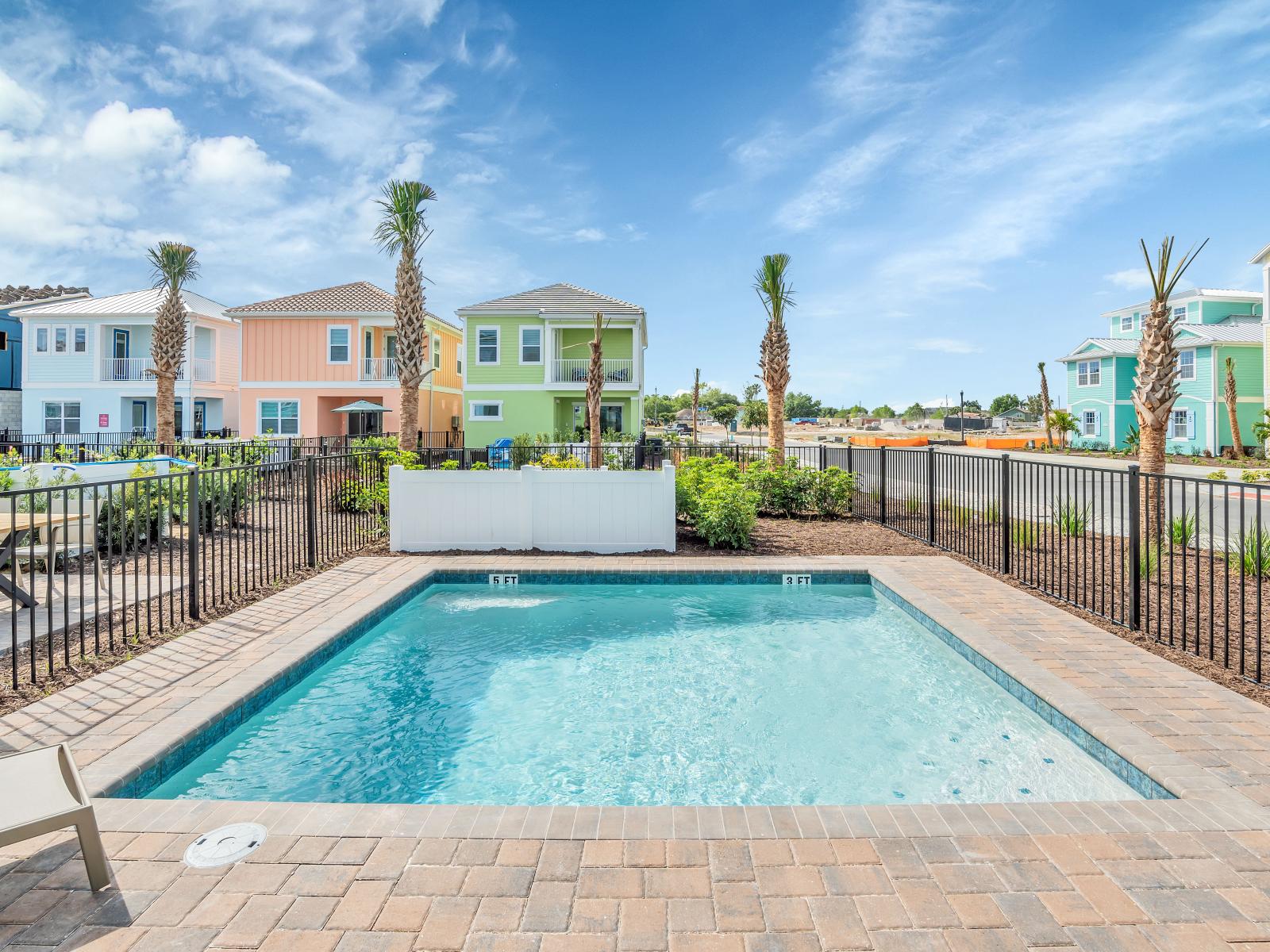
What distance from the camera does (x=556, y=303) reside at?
27.3m

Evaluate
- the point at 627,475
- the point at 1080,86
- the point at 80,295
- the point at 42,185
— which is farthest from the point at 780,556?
the point at 80,295

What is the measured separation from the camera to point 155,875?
8.39 ft

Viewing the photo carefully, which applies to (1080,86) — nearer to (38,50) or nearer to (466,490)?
(466,490)

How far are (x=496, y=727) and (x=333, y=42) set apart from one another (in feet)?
41.0

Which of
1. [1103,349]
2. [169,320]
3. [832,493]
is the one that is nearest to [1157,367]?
[832,493]

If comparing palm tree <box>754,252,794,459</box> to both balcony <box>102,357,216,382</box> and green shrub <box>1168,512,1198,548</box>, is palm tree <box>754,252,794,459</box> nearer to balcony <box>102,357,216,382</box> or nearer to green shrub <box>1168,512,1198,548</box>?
green shrub <box>1168,512,1198,548</box>

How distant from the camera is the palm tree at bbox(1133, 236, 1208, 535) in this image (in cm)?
887

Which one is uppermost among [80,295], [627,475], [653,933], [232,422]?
[80,295]

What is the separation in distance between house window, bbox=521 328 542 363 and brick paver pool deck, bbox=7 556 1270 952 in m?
24.3

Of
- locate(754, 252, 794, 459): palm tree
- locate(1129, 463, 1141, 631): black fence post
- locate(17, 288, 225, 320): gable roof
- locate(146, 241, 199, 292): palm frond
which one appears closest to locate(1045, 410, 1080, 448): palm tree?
locate(754, 252, 794, 459): palm tree

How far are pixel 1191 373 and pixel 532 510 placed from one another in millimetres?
39207

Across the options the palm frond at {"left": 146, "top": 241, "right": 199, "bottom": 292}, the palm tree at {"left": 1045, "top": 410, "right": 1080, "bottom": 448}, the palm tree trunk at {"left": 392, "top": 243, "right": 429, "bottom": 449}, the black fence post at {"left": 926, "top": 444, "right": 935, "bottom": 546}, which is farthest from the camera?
the palm tree at {"left": 1045, "top": 410, "right": 1080, "bottom": 448}

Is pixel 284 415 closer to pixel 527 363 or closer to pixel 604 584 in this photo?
pixel 527 363

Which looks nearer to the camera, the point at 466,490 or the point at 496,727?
the point at 496,727
